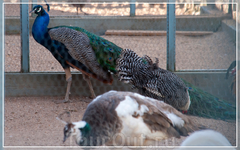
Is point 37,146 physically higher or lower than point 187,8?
lower

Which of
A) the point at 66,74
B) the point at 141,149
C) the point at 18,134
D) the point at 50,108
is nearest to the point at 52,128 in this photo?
the point at 18,134

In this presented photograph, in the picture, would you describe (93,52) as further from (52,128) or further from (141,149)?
(141,149)

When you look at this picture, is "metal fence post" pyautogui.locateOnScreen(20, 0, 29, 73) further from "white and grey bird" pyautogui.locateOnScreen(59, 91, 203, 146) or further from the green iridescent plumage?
"white and grey bird" pyautogui.locateOnScreen(59, 91, 203, 146)

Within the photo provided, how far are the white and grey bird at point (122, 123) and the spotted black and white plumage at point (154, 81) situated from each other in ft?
2.48

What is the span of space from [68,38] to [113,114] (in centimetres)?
172

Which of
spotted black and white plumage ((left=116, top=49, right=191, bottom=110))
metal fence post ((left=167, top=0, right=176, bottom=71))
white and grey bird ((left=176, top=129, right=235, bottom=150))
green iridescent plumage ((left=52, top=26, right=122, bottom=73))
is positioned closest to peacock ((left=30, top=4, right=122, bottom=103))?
green iridescent plumage ((left=52, top=26, right=122, bottom=73))

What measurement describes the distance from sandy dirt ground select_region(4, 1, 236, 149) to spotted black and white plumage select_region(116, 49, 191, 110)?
1.09 ft

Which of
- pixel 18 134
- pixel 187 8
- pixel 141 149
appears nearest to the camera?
pixel 141 149

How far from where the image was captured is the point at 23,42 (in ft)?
11.6

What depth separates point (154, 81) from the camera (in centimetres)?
277

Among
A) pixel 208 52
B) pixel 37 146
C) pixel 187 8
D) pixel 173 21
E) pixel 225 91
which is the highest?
pixel 187 8

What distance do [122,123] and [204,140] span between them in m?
0.51

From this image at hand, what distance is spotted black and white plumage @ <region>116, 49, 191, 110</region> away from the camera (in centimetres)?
273

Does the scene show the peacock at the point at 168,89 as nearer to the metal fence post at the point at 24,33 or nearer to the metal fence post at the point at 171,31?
the metal fence post at the point at 171,31
